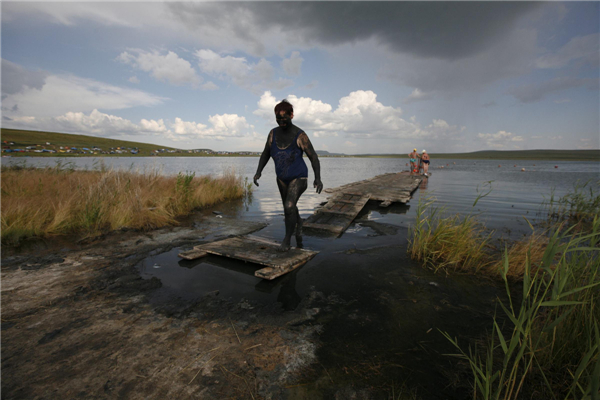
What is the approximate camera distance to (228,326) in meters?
2.50

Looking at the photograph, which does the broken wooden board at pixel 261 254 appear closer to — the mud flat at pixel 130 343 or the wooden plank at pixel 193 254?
the wooden plank at pixel 193 254

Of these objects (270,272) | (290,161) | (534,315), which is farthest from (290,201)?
(534,315)

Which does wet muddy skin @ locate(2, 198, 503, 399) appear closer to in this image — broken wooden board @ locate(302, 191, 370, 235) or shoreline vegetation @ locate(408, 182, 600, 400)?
shoreline vegetation @ locate(408, 182, 600, 400)

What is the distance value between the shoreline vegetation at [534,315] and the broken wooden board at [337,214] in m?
2.23

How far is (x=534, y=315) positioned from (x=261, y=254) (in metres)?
3.32

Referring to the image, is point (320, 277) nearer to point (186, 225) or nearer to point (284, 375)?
point (284, 375)

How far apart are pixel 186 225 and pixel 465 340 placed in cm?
628

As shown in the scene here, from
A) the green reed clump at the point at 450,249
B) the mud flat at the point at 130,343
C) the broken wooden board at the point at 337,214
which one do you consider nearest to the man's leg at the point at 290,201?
the mud flat at the point at 130,343

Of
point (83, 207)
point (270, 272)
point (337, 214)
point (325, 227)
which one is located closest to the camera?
point (270, 272)

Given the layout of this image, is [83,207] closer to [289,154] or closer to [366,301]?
[289,154]

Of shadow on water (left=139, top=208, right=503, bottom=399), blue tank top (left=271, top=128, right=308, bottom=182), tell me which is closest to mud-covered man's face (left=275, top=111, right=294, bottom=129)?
blue tank top (left=271, top=128, right=308, bottom=182)

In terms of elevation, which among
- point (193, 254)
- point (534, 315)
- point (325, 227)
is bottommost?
point (193, 254)

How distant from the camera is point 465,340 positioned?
2359mm

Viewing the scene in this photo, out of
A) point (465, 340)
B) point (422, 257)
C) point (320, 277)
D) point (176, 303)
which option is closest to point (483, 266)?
point (422, 257)
